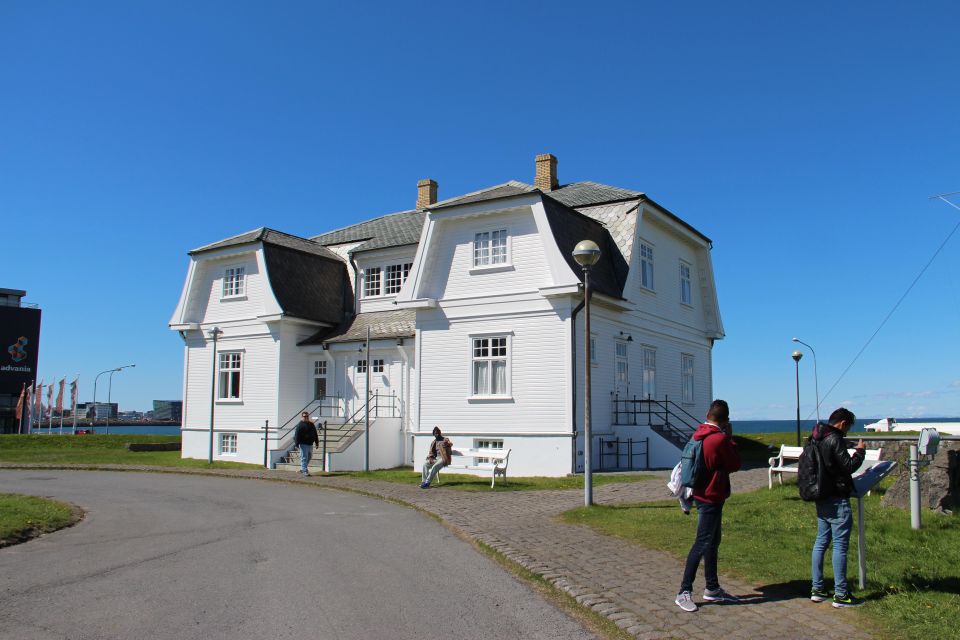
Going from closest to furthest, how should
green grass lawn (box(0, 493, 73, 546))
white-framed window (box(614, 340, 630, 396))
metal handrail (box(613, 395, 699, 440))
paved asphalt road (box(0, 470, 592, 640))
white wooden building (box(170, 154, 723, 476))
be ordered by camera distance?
paved asphalt road (box(0, 470, 592, 640)), green grass lawn (box(0, 493, 73, 546)), white wooden building (box(170, 154, 723, 476)), metal handrail (box(613, 395, 699, 440)), white-framed window (box(614, 340, 630, 396))

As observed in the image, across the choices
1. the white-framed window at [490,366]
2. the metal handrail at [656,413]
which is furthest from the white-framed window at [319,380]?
the metal handrail at [656,413]

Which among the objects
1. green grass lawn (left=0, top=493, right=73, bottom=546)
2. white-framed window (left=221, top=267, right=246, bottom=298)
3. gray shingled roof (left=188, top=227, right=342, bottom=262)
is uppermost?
gray shingled roof (left=188, top=227, right=342, bottom=262)

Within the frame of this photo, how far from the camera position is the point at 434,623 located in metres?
6.75

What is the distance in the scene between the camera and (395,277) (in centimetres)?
2781

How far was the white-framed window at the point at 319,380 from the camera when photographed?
90.3 feet

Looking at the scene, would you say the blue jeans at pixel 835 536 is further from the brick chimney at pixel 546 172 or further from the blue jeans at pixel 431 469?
the brick chimney at pixel 546 172

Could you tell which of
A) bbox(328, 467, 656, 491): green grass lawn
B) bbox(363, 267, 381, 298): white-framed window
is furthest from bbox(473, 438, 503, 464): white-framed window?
bbox(363, 267, 381, 298): white-framed window

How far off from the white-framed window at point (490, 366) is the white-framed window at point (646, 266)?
215 inches

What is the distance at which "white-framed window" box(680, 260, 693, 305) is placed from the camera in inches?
1110

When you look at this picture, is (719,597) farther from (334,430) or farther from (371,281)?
(371,281)

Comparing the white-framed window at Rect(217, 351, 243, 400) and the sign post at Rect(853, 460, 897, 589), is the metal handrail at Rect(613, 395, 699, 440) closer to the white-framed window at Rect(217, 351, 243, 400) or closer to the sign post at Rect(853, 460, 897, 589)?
the white-framed window at Rect(217, 351, 243, 400)

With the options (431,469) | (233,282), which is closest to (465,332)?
(431,469)

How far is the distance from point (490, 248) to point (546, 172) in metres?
7.41

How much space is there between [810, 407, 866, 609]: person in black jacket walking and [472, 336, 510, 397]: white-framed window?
14864mm
